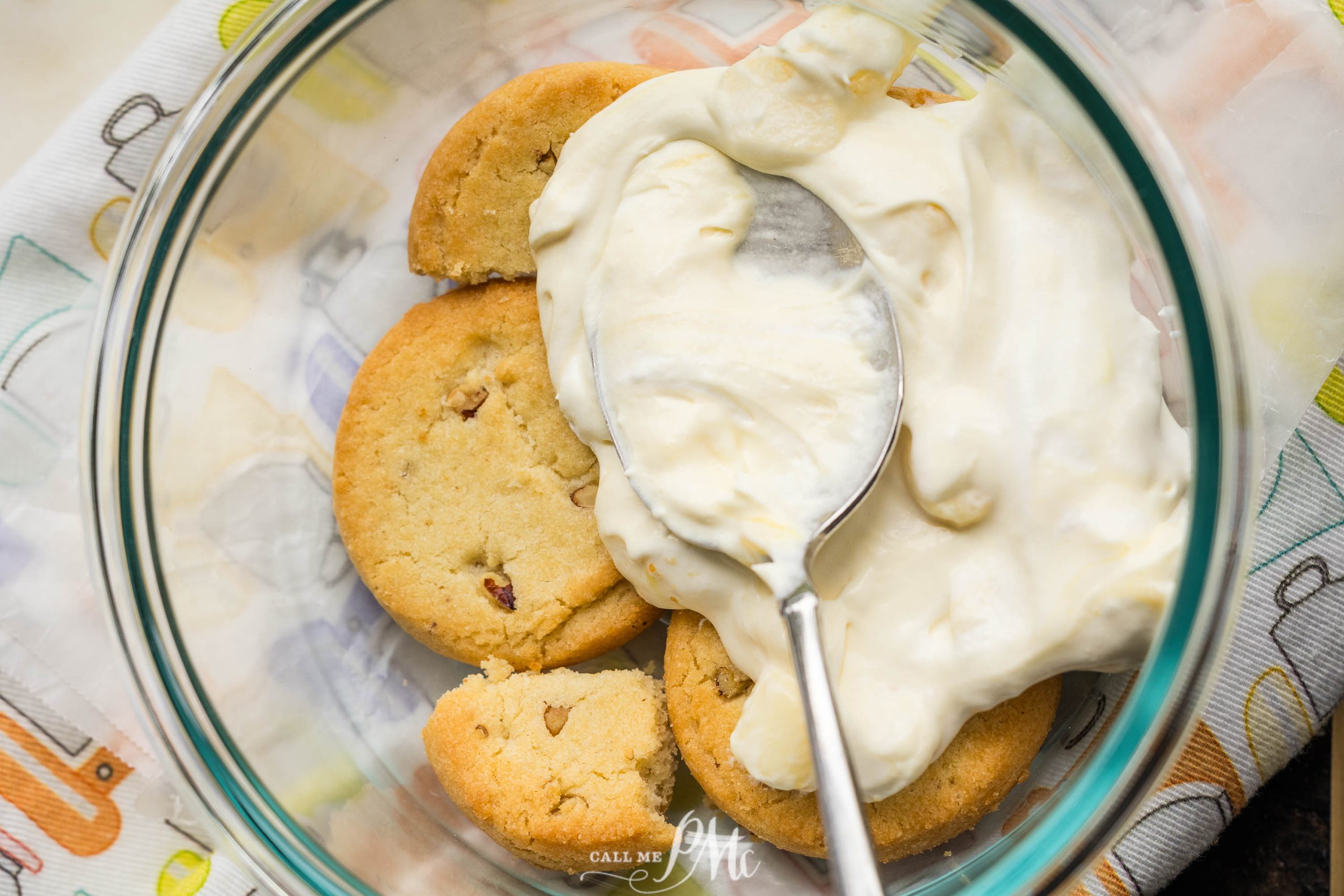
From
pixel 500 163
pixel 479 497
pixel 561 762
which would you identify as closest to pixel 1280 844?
pixel 561 762

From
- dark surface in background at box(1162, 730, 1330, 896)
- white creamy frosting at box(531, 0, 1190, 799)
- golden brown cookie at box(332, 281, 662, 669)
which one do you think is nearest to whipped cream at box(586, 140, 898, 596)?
white creamy frosting at box(531, 0, 1190, 799)

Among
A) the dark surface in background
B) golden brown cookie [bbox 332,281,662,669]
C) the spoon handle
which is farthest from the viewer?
the dark surface in background

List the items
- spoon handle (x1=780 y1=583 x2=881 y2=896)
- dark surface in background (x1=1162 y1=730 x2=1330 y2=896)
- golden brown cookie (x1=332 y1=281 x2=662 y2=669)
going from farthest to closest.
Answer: dark surface in background (x1=1162 y1=730 x2=1330 y2=896), golden brown cookie (x1=332 y1=281 x2=662 y2=669), spoon handle (x1=780 y1=583 x2=881 y2=896)

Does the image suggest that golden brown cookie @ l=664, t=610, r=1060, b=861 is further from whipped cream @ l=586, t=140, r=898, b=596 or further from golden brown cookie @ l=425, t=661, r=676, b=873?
whipped cream @ l=586, t=140, r=898, b=596

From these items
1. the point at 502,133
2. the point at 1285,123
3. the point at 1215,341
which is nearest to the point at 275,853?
the point at 502,133

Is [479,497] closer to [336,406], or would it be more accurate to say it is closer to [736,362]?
[336,406]

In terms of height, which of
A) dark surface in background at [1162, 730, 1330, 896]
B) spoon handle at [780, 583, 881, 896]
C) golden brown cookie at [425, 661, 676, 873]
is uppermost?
spoon handle at [780, 583, 881, 896]
